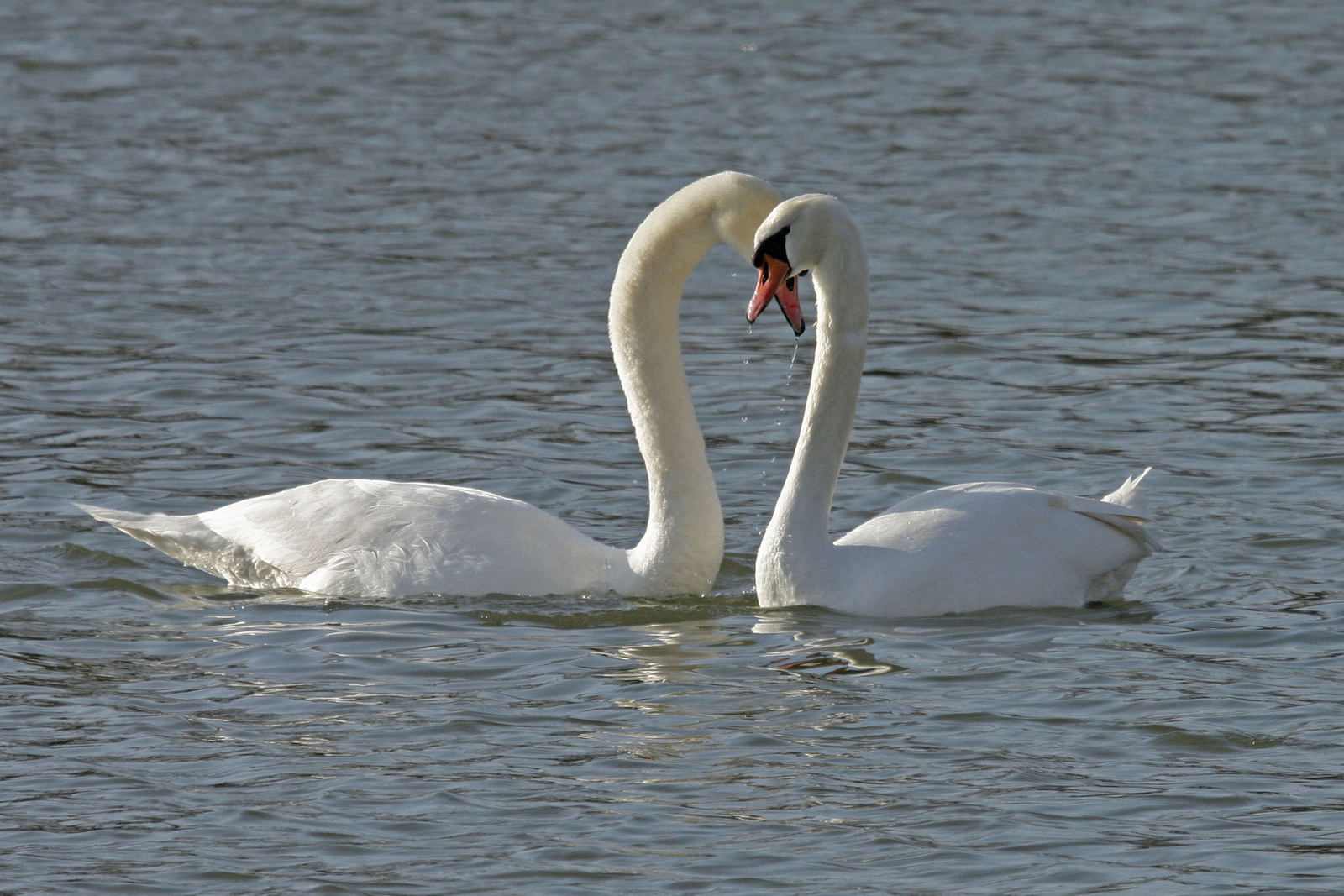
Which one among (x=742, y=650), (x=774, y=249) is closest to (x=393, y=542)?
(x=742, y=650)

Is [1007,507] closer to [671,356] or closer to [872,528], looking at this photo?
[872,528]

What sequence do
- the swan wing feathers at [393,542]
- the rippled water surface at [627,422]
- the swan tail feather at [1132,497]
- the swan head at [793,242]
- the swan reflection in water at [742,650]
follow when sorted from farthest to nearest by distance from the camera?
the swan tail feather at [1132,497], the swan wing feathers at [393,542], the swan head at [793,242], the swan reflection in water at [742,650], the rippled water surface at [627,422]

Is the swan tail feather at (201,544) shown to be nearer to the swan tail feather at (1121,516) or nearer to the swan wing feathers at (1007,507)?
the swan wing feathers at (1007,507)

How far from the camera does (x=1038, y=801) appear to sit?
5.80m

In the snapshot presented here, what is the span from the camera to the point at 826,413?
7898mm

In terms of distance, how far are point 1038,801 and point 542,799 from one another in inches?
53.9

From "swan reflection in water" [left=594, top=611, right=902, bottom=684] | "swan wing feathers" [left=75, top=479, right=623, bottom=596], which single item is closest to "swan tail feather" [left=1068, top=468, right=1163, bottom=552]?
"swan reflection in water" [left=594, top=611, right=902, bottom=684]

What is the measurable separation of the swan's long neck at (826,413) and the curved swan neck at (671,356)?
34 centimetres

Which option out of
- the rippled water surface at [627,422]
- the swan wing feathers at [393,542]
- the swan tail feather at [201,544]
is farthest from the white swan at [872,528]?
the swan tail feather at [201,544]

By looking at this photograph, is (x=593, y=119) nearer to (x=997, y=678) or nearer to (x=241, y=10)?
(x=241, y=10)

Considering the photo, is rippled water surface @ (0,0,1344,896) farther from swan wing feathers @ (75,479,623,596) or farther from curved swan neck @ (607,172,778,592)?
curved swan neck @ (607,172,778,592)

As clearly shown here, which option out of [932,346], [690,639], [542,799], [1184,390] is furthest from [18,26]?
[542,799]

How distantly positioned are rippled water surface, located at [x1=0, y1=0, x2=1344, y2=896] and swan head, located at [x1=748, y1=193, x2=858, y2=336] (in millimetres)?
1171

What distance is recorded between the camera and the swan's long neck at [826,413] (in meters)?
7.65
